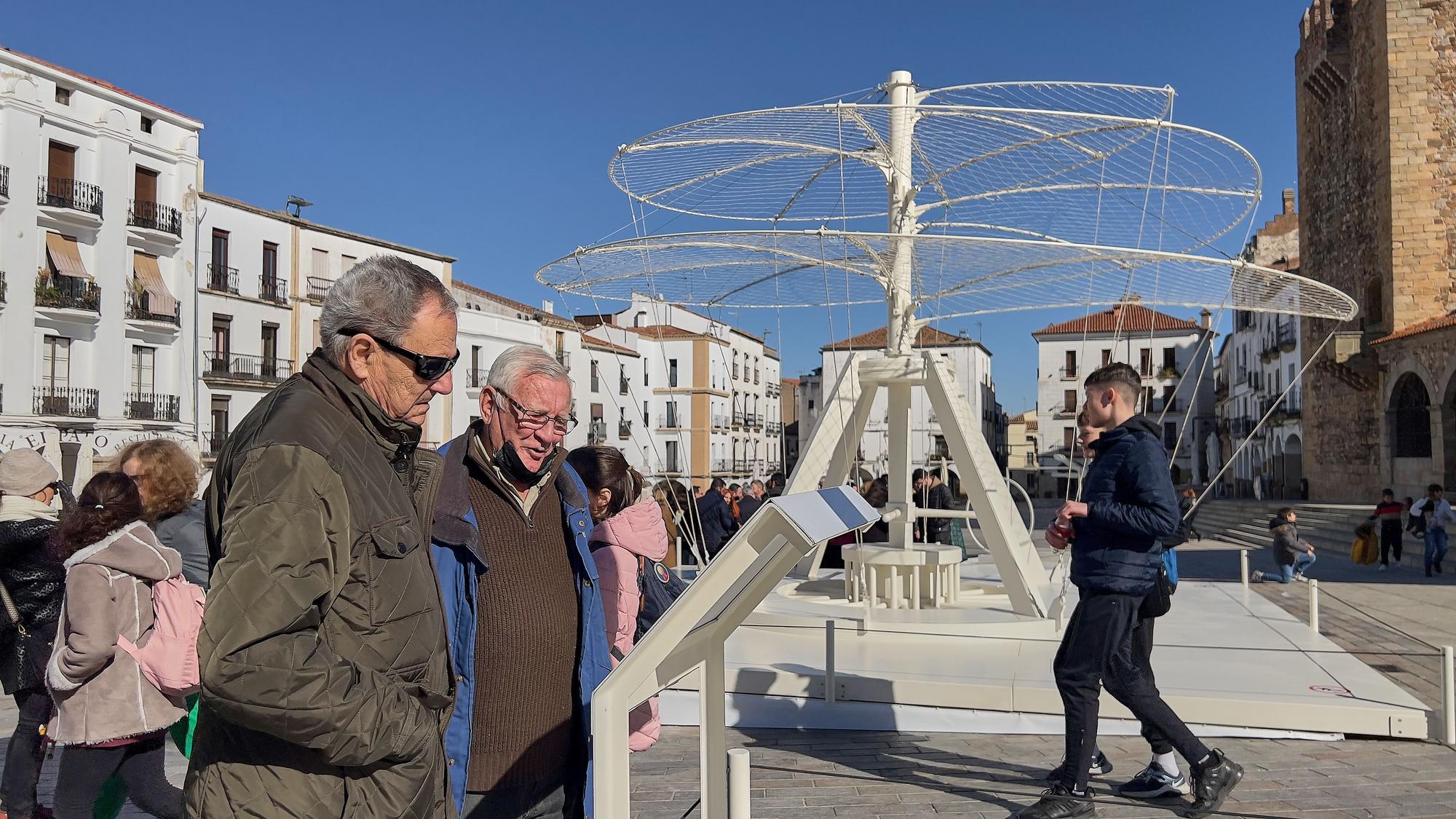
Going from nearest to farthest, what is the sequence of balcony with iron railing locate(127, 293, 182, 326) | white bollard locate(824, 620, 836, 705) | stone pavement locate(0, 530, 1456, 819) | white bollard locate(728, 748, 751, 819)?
white bollard locate(728, 748, 751, 819) < stone pavement locate(0, 530, 1456, 819) < white bollard locate(824, 620, 836, 705) < balcony with iron railing locate(127, 293, 182, 326)

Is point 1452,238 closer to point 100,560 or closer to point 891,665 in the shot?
point 891,665

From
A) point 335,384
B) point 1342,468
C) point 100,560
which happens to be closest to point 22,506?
Answer: point 100,560

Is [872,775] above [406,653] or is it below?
below

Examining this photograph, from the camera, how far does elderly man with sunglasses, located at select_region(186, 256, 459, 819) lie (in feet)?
5.33

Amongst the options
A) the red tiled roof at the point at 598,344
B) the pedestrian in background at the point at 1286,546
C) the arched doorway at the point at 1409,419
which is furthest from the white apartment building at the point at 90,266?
the arched doorway at the point at 1409,419

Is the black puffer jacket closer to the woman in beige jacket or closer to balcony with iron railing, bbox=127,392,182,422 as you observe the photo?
the woman in beige jacket

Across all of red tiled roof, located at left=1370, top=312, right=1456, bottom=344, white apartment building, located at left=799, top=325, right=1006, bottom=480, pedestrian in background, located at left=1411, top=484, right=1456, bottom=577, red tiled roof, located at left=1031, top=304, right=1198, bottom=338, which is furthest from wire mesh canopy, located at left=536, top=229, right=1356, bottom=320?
red tiled roof, located at left=1031, top=304, right=1198, bottom=338

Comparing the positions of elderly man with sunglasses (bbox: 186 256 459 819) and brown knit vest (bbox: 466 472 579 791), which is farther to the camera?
brown knit vest (bbox: 466 472 579 791)

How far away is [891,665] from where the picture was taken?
7.41 metres

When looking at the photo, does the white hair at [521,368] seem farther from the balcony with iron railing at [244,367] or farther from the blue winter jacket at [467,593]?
the balcony with iron railing at [244,367]

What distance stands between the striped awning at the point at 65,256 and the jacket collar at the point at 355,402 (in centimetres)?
3061

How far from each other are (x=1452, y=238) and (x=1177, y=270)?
23.3 m

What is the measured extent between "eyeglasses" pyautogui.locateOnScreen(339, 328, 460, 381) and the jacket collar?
83 millimetres

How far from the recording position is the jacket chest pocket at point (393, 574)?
1.84m
